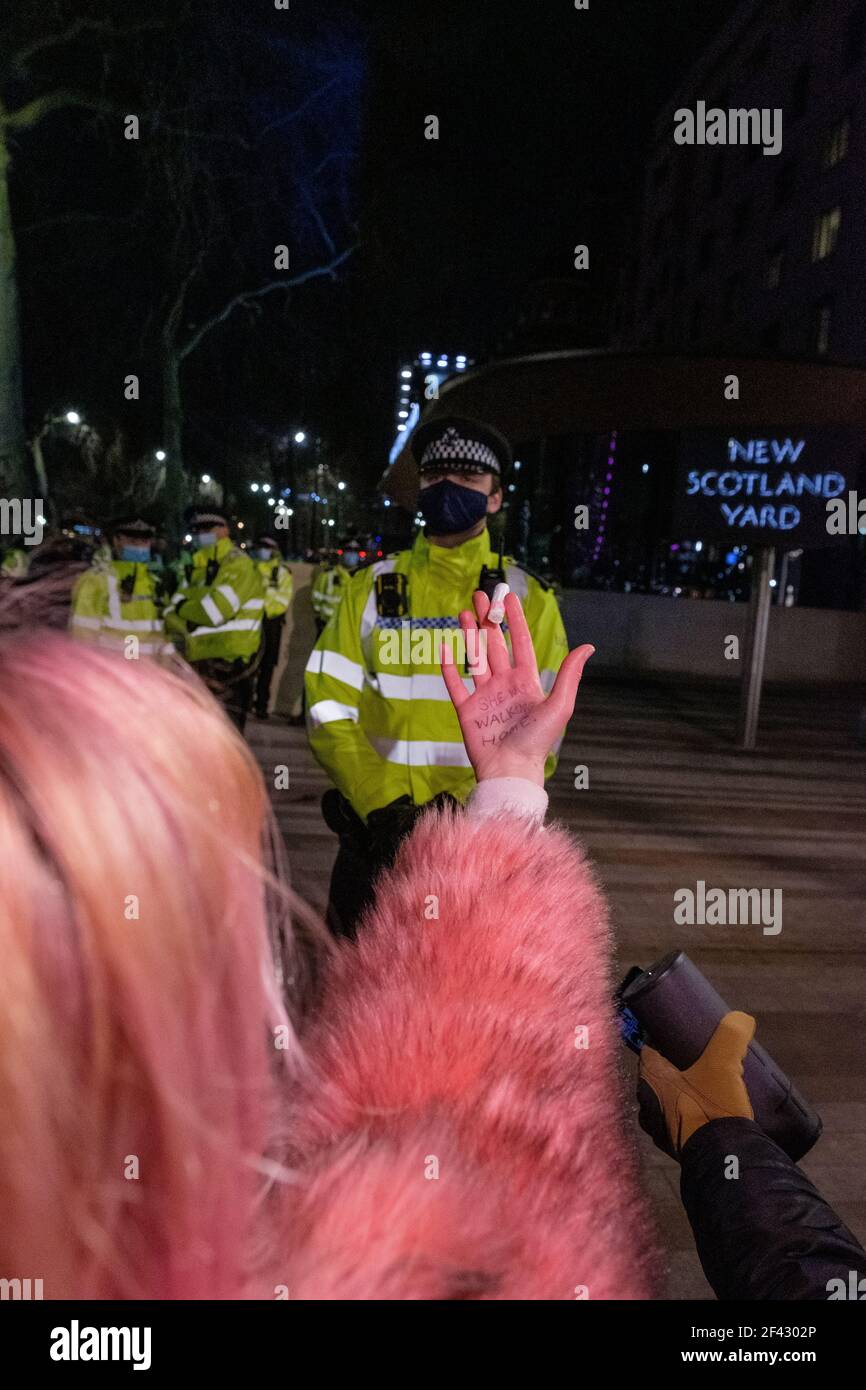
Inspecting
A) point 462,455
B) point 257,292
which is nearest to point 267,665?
→ point 462,455

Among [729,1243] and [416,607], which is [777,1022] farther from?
[729,1243]

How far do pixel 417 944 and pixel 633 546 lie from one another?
36021 millimetres

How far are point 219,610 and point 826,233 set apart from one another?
28617mm

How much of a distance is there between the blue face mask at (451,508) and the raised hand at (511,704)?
94cm

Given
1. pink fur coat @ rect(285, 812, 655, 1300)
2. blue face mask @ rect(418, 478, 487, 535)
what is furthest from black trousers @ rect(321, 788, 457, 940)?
pink fur coat @ rect(285, 812, 655, 1300)

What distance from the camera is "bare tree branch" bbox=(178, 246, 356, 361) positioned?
16.8m

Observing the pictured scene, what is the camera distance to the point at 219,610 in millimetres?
7031

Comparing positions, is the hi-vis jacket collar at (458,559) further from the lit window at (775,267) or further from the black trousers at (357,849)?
the lit window at (775,267)

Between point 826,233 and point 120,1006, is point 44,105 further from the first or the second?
point 826,233

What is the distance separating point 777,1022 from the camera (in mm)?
3758

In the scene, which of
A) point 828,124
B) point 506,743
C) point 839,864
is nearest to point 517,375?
point 839,864

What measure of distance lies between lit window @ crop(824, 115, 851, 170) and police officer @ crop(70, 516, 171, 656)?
28.7 meters

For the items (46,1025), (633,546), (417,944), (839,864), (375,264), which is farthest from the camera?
(633,546)

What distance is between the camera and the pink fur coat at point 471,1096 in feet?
2.23
